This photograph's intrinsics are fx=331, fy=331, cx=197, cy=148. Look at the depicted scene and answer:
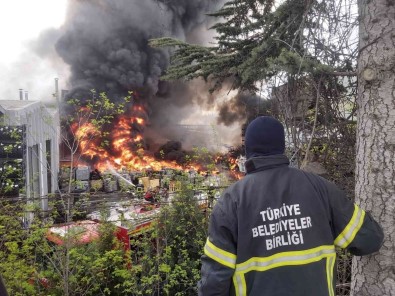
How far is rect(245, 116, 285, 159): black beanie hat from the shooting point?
1.77 m

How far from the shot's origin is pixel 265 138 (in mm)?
1770

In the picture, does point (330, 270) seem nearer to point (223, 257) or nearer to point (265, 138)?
point (223, 257)

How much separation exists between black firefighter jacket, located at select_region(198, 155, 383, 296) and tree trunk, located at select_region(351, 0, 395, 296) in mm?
385

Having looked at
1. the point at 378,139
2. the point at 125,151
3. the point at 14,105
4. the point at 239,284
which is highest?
the point at 14,105

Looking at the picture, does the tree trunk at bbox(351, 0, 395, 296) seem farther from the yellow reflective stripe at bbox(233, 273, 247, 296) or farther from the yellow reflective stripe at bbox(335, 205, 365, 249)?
the yellow reflective stripe at bbox(233, 273, 247, 296)

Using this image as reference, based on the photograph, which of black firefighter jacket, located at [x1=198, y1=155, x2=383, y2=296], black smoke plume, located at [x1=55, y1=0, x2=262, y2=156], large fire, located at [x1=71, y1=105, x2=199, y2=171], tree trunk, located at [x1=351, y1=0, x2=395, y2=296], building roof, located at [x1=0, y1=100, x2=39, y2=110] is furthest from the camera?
black smoke plume, located at [x1=55, y1=0, x2=262, y2=156]

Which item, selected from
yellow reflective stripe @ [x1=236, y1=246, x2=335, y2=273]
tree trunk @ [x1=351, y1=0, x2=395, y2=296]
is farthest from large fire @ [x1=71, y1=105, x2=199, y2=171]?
yellow reflective stripe @ [x1=236, y1=246, x2=335, y2=273]

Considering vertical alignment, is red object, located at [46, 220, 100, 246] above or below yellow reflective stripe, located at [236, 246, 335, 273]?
below

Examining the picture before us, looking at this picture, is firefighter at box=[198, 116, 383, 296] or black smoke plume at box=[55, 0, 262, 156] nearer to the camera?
firefighter at box=[198, 116, 383, 296]

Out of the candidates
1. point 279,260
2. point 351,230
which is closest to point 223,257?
point 279,260

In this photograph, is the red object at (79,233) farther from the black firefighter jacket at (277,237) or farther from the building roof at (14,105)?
the building roof at (14,105)

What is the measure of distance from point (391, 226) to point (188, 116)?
93.9ft

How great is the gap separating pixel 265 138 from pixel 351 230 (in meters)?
0.65

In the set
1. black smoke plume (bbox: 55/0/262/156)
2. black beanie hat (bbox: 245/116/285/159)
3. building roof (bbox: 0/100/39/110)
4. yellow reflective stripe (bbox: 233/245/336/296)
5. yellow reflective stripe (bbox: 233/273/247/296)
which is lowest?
yellow reflective stripe (bbox: 233/273/247/296)
